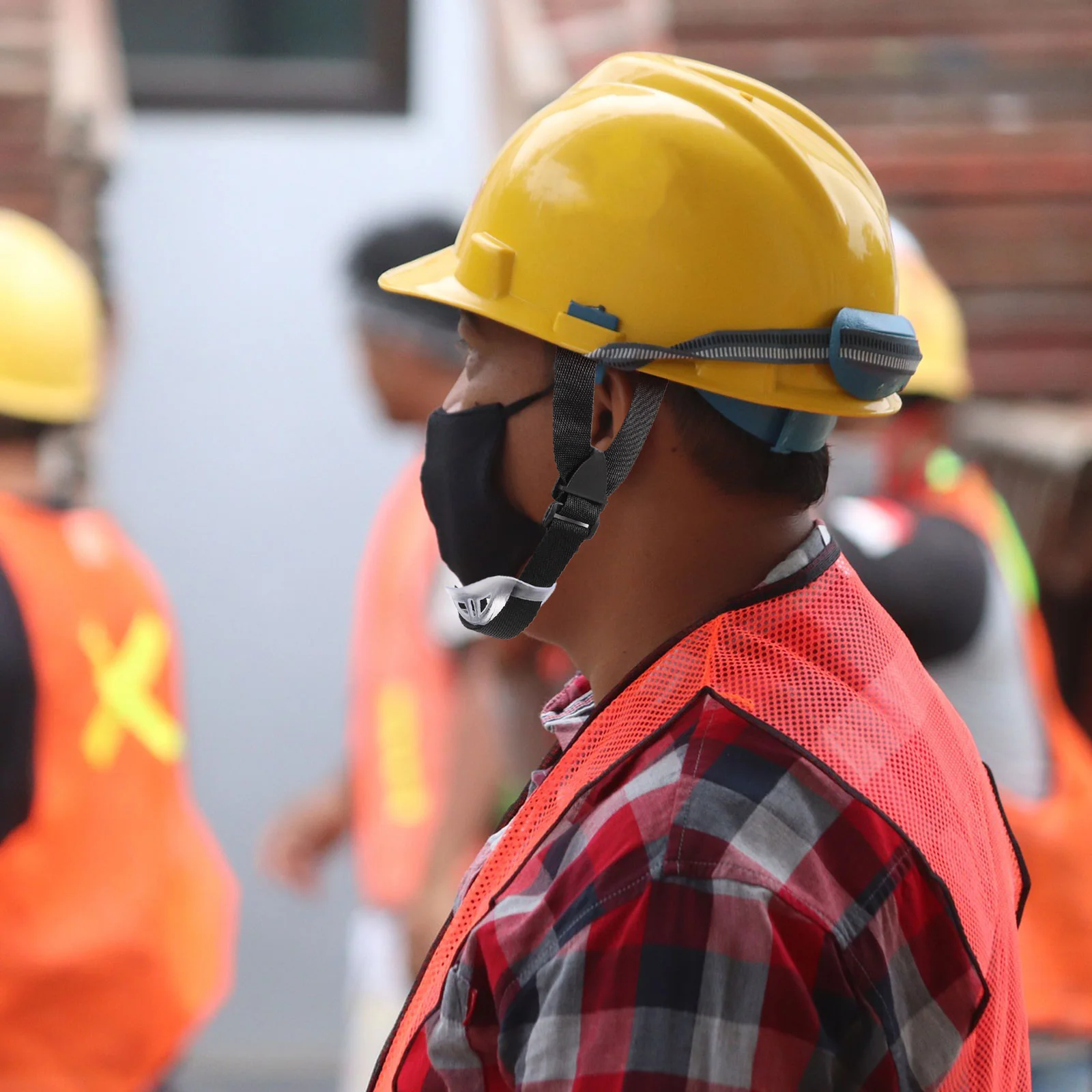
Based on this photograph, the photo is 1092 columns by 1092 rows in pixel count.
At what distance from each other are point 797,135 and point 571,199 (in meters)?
0.22

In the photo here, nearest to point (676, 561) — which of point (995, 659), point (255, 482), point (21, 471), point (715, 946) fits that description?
point (715, 946)

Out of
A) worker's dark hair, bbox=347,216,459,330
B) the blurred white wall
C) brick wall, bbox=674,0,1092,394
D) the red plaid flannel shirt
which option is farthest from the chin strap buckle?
the blurred white wall

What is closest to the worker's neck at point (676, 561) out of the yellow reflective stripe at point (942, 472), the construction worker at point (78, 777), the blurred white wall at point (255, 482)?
the yellow reflective stripe at point (942, 472)

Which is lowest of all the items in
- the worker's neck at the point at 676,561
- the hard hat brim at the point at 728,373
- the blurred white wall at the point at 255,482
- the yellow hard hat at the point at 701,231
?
the blurred white wall at the point at 255,482

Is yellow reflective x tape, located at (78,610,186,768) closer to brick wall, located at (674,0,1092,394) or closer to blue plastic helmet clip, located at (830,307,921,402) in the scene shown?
blue plastic helmet clip, located at (830,307,921,402)

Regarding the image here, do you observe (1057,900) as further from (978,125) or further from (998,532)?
(978,125)

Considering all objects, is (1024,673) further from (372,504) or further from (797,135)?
(372,504)

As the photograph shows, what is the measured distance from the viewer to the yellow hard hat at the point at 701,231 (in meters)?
1.22

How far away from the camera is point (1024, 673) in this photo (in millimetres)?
2500

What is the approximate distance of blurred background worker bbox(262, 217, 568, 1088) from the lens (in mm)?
3076

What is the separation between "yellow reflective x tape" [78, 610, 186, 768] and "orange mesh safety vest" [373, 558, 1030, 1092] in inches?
69.8

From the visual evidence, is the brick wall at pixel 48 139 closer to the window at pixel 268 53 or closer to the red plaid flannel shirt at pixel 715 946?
the window at pixel 268 53

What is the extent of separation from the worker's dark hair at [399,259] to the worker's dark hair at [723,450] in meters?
2.27

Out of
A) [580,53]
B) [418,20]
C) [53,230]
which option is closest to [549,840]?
[53,230]
